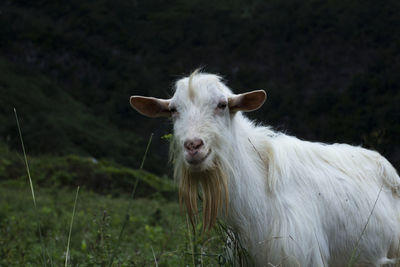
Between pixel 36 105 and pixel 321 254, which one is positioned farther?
pixel 36 105

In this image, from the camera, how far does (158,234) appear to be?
26.7ft

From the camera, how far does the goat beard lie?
152 inches

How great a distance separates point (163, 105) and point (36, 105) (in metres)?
30.2

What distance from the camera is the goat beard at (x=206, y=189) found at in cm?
387

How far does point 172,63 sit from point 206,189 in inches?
1531

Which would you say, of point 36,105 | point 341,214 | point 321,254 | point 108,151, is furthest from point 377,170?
point 36,105

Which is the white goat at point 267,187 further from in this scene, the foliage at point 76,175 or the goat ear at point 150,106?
the foliage at point 76,175

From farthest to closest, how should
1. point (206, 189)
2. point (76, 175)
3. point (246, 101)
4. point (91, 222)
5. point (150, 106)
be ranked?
point (76, 175)
point (91, 222)
point (150, 106)
point (246, 101)
point (206, 189)

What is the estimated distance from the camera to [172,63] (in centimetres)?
4231

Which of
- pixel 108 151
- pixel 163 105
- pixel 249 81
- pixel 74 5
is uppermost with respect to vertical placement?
pixel 163 105

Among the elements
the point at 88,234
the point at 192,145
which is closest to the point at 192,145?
the point at 192,145

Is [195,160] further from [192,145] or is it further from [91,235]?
[91,235]

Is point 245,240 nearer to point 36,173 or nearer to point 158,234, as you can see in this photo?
point 158,234

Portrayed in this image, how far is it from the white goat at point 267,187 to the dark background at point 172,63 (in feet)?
65.1
